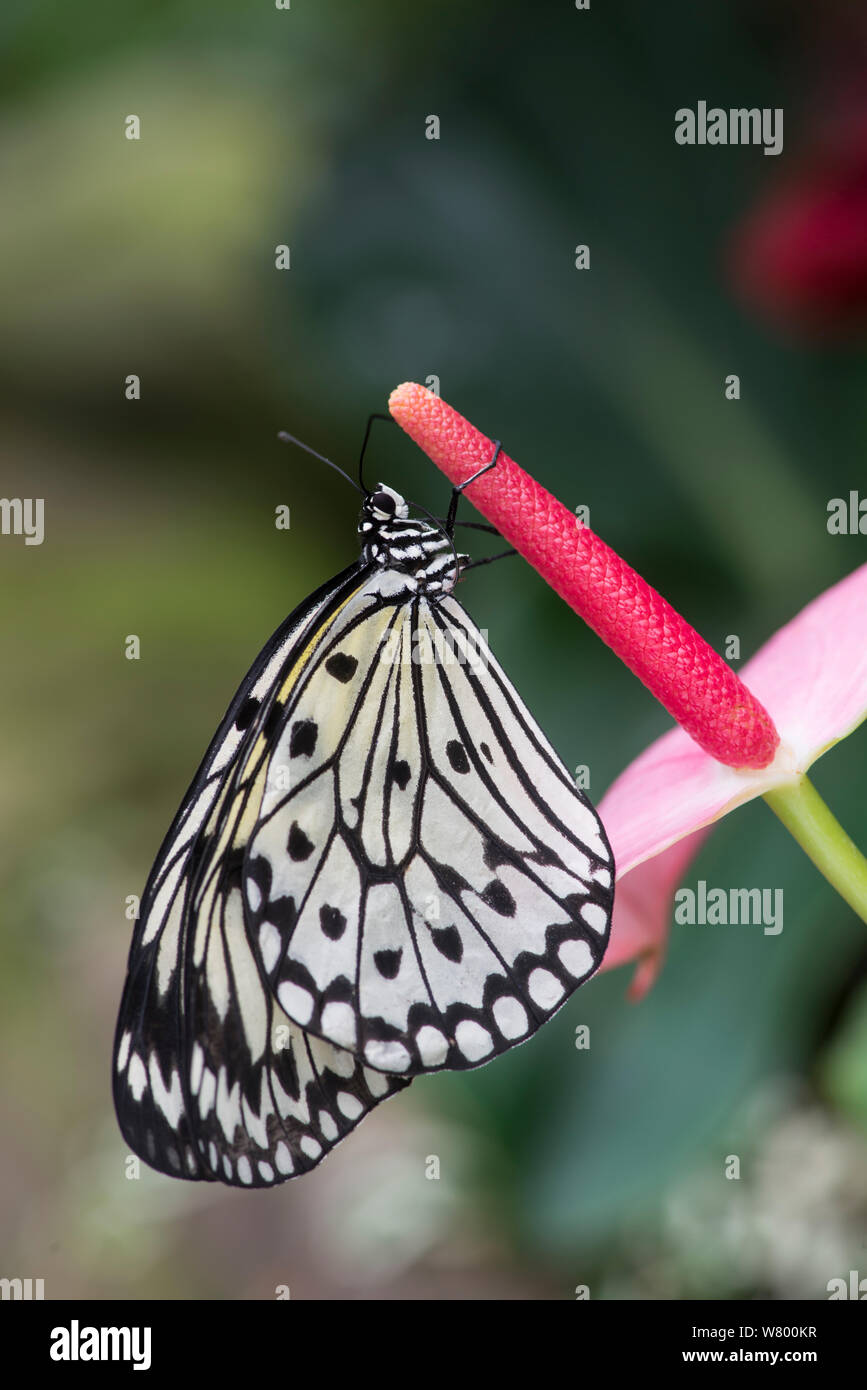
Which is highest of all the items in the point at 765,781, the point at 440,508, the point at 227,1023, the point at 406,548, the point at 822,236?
the point at 822,236

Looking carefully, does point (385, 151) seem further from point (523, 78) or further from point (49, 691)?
point (49, 691)

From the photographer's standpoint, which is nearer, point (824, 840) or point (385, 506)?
point (824, 840)

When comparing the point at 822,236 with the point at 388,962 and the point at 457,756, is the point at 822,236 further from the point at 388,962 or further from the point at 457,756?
the point at 388,962

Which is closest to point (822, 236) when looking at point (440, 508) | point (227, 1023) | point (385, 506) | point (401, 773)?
point (440, 508)

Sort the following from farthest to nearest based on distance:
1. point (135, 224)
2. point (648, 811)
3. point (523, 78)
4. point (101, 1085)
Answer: point (135, 224), point (101, 1085), point (523, 78), point (648, 811)

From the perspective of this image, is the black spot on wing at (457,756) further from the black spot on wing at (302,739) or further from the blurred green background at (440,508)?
the blurred green background at (440,508)

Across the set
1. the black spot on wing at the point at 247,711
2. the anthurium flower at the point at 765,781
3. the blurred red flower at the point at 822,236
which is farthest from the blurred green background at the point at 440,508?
the black spot on wing at the point at 247,711

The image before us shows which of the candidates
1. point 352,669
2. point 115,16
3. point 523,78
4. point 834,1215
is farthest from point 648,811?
point 115,16
